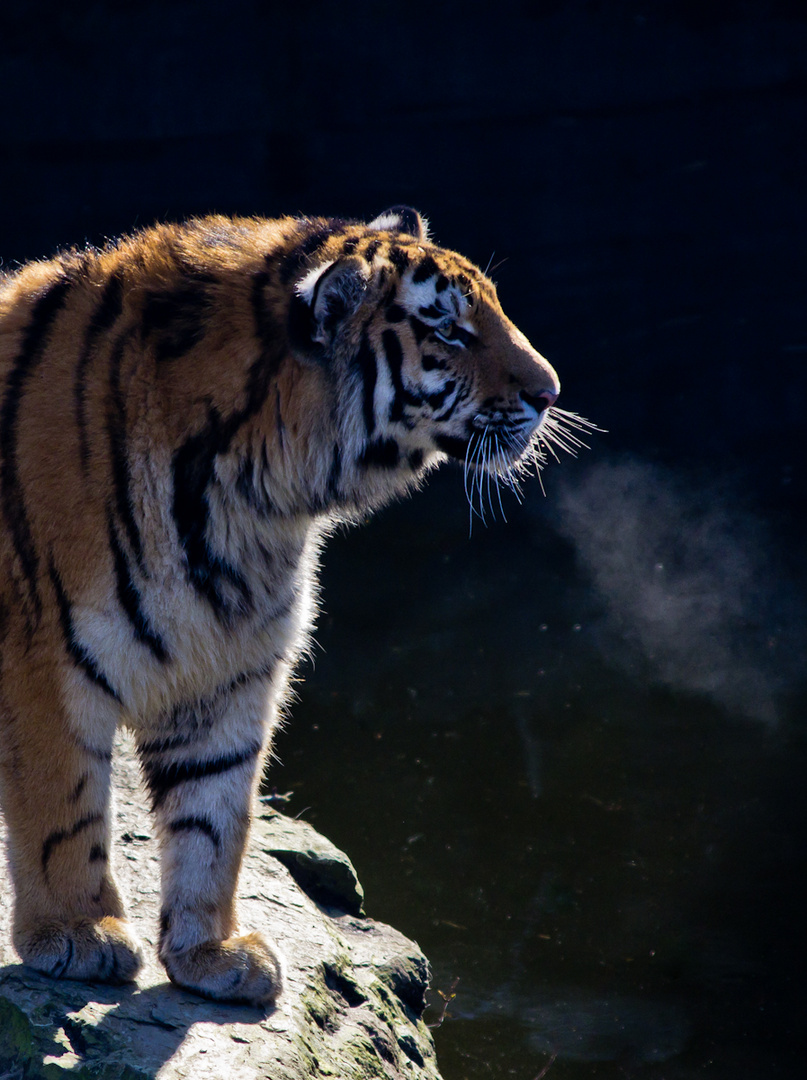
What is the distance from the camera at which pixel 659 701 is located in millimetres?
4172

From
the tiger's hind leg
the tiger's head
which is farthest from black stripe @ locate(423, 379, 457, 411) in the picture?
the tiger's hind leg

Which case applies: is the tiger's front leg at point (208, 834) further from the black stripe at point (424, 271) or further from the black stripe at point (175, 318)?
the black stripe at point (424, 271)

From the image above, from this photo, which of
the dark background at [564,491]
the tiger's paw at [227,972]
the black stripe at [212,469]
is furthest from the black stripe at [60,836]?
the dark background at [564,491]

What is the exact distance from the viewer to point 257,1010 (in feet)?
6.61

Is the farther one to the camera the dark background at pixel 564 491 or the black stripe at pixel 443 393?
the dark background at pixel 564 491

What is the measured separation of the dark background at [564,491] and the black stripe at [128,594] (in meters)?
1.32

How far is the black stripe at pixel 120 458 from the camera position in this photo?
1924 millimetres

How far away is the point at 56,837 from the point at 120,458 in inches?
23.6

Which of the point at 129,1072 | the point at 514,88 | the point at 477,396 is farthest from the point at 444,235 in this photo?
the point at 129,1072

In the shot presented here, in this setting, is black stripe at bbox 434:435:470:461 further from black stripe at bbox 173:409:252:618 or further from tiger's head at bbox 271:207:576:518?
black stripe at bbox 173:409:252:618

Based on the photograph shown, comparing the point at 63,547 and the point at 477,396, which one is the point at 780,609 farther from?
the point at 63,547

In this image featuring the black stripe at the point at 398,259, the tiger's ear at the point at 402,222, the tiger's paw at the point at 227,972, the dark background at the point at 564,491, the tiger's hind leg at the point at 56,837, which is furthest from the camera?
the dark background at the point at 564,491

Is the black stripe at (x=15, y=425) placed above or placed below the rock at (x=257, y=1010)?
above

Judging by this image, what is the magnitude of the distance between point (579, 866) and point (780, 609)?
190cm
